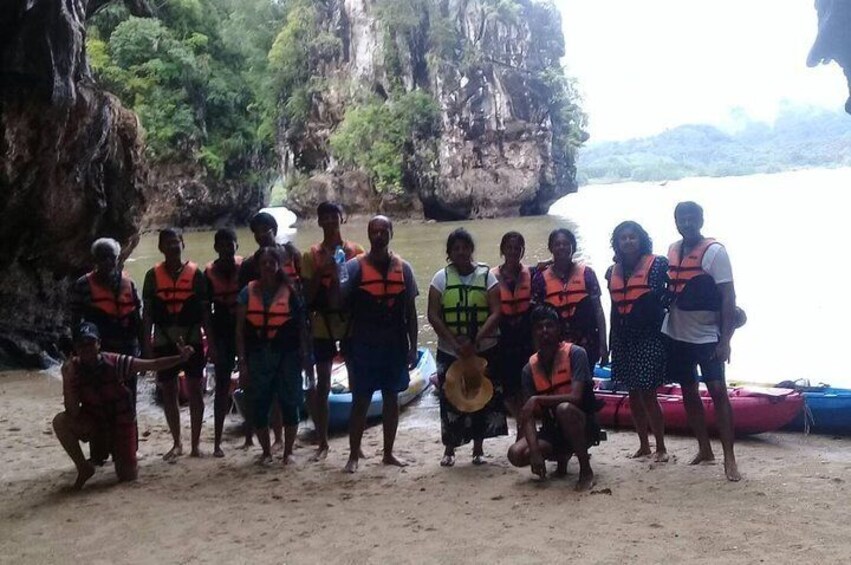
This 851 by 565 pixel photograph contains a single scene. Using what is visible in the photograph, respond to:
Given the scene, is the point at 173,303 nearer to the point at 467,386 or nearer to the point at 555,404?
the point at 467,386

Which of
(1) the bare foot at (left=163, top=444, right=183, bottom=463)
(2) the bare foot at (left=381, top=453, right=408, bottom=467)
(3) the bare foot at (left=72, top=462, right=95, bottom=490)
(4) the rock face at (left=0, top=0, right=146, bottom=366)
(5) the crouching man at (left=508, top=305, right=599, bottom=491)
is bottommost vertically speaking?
(2) the bare foot at (left=381, top=453, right=408, bottom=467)

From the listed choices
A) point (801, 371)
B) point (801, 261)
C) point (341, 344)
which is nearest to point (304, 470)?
point (341, 344)

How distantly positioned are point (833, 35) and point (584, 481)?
9.18 ft

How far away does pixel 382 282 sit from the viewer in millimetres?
4891

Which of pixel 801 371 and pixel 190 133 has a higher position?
pixel 190 133

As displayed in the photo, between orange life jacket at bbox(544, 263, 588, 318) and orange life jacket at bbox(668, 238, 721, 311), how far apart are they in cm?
54

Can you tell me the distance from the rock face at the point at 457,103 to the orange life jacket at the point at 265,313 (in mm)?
33696

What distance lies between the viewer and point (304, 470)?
16.8 feet

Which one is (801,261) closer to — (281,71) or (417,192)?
(417,192)

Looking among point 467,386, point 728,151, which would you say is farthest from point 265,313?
point 728,151

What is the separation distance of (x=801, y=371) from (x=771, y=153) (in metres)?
87.1

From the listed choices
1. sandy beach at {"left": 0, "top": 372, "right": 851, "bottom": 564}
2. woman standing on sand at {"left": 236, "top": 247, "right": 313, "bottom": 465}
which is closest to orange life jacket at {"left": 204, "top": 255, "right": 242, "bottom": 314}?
woman standing on sand at {"left": 236, "top": 247, "right": 313, "bottom": 465}

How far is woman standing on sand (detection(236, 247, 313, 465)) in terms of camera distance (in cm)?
488

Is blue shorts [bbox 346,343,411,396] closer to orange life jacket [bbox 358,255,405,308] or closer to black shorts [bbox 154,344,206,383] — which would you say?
orange life jacket [bbox 358,255,405,308]
